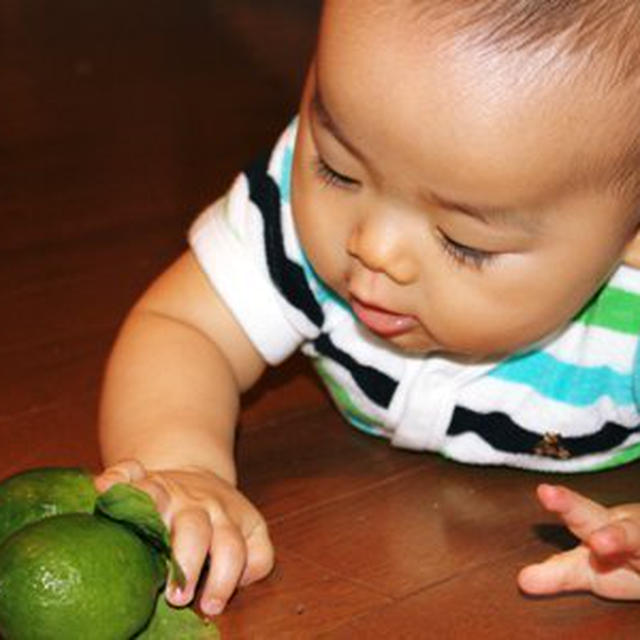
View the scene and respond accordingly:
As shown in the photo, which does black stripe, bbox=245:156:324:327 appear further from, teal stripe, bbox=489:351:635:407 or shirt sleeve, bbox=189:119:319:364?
teal stripe, bbox=489:351:635:407

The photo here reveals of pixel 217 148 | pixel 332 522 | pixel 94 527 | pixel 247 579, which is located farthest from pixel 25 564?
pixel 217 148

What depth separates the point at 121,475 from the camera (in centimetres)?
88

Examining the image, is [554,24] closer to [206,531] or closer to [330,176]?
[330,176]

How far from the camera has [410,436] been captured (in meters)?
1.12

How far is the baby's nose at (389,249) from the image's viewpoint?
0.87 metres

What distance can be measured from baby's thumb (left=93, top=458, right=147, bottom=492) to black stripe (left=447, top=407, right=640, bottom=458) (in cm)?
31

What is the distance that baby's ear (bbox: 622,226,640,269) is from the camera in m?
0.97

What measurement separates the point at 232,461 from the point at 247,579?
0.13 m

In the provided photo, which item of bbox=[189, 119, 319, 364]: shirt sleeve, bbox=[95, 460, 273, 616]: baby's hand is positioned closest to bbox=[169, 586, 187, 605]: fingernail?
bbox=[95, 460, 273, 616]: baby's hand

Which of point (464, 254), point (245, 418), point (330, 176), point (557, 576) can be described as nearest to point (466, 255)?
point (464, 254)

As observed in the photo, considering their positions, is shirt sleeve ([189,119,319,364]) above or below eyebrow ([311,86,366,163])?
below

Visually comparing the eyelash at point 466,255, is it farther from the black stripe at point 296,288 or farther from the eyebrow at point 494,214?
the black stripe at point 296,288

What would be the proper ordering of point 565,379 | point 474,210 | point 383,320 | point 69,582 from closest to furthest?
point 69,582 < point 474,210 < point 383,320 < point 565,379

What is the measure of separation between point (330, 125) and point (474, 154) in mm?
108
